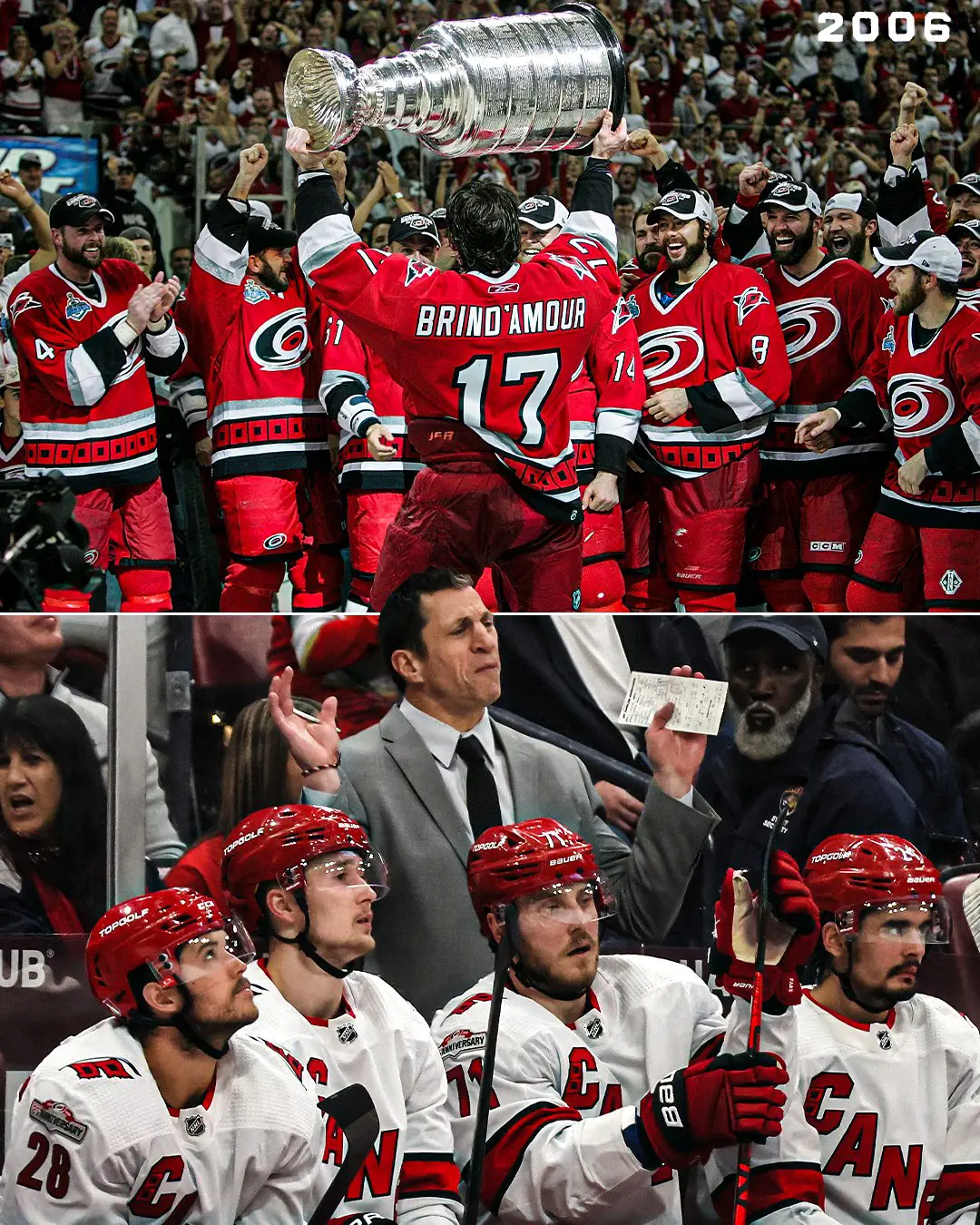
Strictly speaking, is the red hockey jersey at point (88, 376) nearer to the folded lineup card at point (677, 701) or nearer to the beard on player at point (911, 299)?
the beard on player at point (911, 299)

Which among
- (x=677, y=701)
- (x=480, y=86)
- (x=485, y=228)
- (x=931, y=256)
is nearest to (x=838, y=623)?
(x=677, y=701)

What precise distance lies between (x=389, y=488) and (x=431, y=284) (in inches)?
72.3

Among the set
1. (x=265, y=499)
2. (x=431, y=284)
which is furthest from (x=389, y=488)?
(x=431, y=284)

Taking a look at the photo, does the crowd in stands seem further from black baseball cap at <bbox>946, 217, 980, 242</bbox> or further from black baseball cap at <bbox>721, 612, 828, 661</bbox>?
black baseball cap at <bbox>946, 217, 980, 242</bbox>

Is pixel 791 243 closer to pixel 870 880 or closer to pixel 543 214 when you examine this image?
pixel 543 214

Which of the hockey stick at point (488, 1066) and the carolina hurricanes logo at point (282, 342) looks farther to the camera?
the carolina hurricanes logo at point (282, 342)

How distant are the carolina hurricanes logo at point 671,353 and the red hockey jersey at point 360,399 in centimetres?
95

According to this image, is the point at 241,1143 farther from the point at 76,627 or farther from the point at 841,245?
the point at 841,245

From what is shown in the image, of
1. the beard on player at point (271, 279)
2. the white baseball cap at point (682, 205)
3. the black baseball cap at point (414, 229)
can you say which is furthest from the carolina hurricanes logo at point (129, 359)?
the white baseball cap at point (682, 205)

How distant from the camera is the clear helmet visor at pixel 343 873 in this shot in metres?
3.33

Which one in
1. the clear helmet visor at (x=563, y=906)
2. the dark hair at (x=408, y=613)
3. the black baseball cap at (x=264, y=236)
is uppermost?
the black baseball cap at (x=264, y=236)

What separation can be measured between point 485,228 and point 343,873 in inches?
67.8

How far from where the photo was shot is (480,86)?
13.8ft

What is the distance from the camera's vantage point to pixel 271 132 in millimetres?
A: 8852
